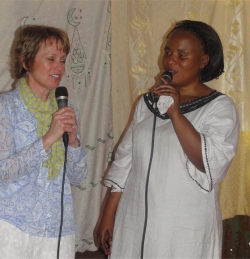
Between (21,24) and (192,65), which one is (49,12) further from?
(192,65)

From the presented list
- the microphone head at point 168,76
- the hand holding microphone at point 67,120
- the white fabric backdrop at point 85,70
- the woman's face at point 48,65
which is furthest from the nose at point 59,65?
the white fabric backdrop at point 85,70

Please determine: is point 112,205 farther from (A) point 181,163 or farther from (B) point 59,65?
(B) point 59,65

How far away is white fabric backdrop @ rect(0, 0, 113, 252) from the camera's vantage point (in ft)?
9.20

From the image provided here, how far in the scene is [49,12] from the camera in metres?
2.87

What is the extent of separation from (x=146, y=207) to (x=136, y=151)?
0.23 meters

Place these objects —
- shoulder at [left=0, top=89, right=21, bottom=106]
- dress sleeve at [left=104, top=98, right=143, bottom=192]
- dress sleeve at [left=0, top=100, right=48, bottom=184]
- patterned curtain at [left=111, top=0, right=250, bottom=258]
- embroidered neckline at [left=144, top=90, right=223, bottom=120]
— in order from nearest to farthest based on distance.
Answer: dress sleeve at [left=0, top=100, right=48, bottom=184] → shoulder at [left=0, top=89, right=21, bottom=106] → embroidered neckline at [left=144, top=90, right=223, bottom=120] → dress sleeve at [left=104, top=98, right=143, bottom=192] → patterned curtain at [left=111, top=0, right=250, bottom=258]

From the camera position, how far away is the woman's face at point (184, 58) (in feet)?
6.04

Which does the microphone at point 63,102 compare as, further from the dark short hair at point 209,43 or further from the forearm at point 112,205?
the dark short hair at point 209,43

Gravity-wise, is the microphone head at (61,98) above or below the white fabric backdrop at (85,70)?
below

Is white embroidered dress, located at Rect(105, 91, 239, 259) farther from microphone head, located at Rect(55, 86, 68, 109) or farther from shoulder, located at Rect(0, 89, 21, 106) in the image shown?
shoulder, located at Rect(0, 89, 21, 106)

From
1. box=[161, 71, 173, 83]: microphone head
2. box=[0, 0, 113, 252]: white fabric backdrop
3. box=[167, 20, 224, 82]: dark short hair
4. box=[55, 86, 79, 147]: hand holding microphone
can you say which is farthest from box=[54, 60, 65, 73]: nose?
box=[0, 0, 113, 252]: white fabric backdrop

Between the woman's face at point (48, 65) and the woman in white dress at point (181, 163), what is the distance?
1.28 feet

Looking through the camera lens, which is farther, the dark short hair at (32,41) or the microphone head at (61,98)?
the dark short hair at (32,41)

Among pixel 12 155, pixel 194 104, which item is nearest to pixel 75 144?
pixel 12 155
